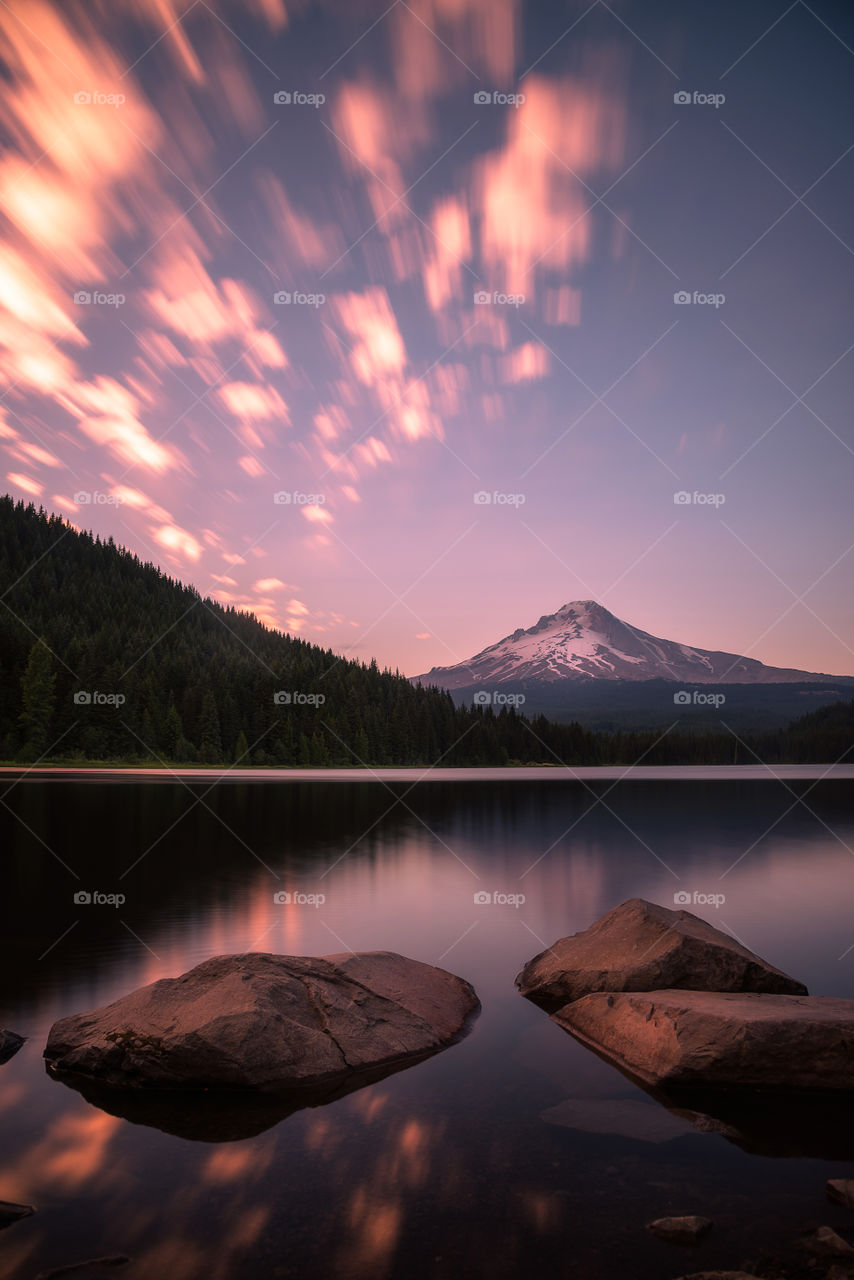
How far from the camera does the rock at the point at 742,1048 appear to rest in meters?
10.3

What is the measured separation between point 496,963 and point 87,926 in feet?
38.3

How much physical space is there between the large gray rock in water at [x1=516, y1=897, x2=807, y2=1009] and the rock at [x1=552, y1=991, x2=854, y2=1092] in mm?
2121

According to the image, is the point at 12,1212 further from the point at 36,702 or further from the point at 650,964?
the point at 36,702

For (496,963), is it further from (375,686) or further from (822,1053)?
(375,686)

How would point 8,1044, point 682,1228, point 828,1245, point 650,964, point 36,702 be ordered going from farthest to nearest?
1. point 36,702
2. point 650,964
3. point 8,1044
4. point 682,1228
5. point 828,1245

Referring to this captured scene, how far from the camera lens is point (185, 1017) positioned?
10.8 m

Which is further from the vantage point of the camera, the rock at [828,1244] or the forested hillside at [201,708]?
the forested hillside at [201,708]

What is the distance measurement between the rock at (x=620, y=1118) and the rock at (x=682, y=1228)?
1848 mm

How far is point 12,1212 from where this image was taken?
24.2ft

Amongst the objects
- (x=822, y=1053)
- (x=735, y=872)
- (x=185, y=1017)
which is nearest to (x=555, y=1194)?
(x=822, y=1053)

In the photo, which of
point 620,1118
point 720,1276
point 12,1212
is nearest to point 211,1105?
point 12,1212

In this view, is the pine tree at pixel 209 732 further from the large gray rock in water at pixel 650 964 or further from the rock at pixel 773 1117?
the rock at pixel 773 1117

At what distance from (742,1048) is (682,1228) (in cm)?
376

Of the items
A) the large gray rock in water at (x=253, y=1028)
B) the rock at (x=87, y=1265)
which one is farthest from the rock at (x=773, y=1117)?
the rock at (x=87, y=1265)
